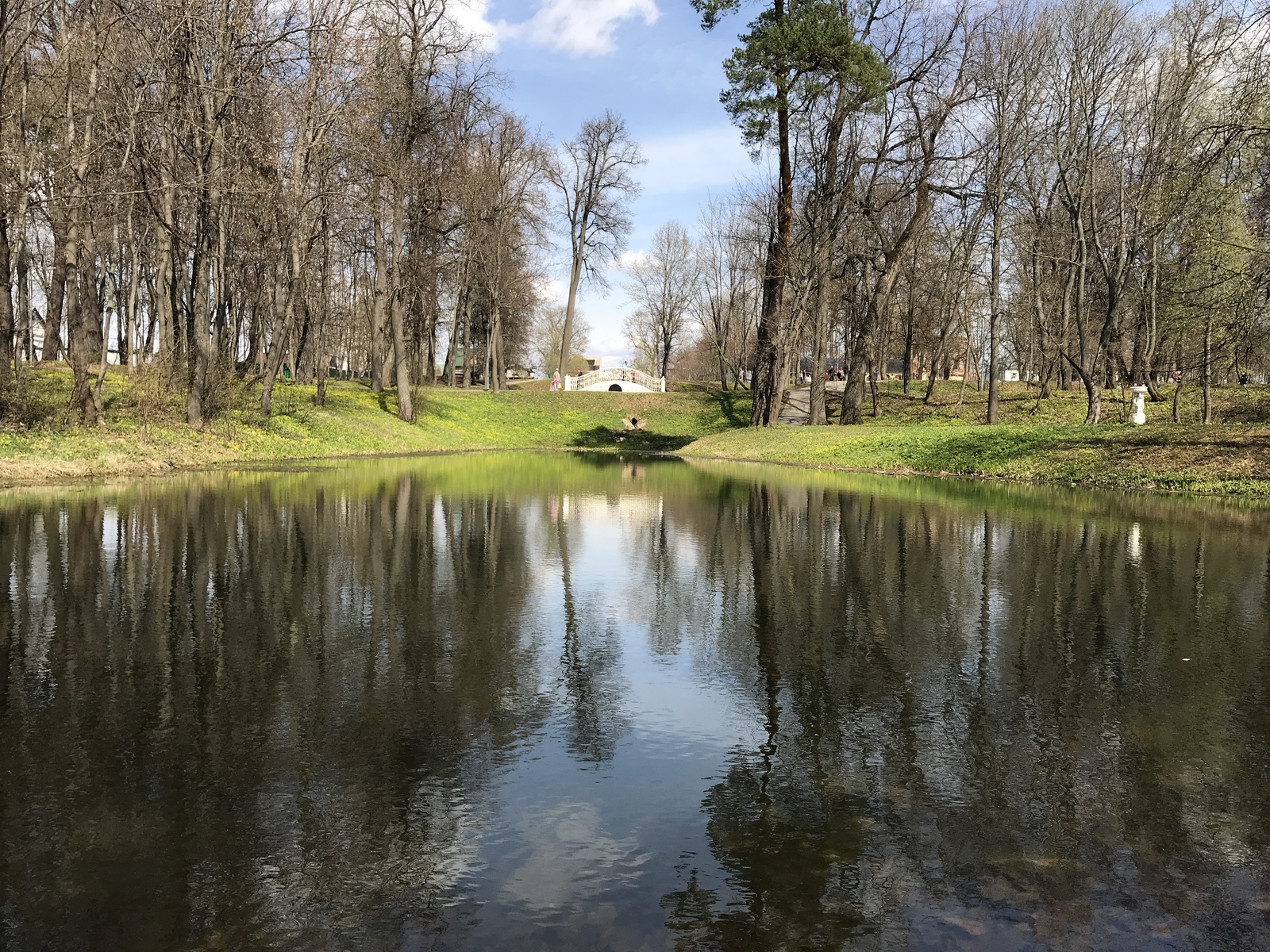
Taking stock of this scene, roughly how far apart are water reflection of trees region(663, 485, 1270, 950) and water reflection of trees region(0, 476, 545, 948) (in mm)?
1384

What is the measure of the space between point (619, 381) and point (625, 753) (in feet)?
195

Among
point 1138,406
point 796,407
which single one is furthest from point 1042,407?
point 796,407

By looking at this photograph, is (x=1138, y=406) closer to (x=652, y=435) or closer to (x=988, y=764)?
(x=652, y=435)

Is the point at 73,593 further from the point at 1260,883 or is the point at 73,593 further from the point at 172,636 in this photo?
the point at 1260,883

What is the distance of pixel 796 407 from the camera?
161ft

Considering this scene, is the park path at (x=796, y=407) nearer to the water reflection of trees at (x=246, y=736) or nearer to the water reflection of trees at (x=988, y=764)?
the water reflection of trees at (x=988, y=764)

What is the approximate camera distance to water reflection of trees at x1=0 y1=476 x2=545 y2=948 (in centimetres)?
363

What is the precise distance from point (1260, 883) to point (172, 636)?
7.37m

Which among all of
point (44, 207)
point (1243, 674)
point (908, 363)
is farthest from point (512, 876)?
point (908, 363)

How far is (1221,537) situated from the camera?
1446 centimetres

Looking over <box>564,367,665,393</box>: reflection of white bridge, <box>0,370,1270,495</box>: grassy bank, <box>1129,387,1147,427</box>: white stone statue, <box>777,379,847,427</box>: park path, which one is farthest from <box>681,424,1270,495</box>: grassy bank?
<box>564,367,665,393</box>: reflection of white bridge

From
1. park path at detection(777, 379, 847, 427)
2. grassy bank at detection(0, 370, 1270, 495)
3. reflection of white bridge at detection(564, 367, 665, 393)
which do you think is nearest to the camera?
grassy bank at detection(0, 370, 1270, 495)

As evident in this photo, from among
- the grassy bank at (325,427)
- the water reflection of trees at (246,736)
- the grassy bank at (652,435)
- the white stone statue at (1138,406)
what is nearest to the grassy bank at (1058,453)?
the grassy bank at (652,435)

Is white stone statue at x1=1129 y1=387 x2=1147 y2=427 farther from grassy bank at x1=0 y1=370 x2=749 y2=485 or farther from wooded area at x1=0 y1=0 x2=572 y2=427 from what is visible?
wooded area at x1=0 y1=0 x2=572 y2=427
